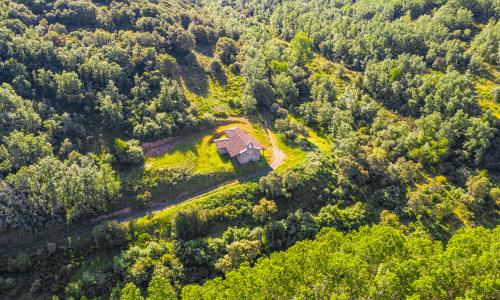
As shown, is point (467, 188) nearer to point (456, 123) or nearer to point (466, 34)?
point (456, 123)

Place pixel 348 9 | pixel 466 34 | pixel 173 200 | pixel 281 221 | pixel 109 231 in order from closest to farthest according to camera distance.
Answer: pixel 109 231, pixel 281 221, pixel 173 200, pixel 466 34, pixel 348 9

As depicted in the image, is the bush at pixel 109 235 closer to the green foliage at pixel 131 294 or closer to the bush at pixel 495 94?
the green foliage at pixel 131 294

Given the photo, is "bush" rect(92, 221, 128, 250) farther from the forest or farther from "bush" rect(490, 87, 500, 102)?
"bush" rect(490, 87, 500, 102)

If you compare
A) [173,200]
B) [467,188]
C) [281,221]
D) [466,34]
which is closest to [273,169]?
[281,221]

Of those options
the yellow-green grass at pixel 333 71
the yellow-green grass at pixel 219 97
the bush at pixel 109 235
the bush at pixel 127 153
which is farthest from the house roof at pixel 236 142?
the yellow-green grass at pixel 333 71

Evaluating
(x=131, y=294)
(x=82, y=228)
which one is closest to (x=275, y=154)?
(x=82, y=228)

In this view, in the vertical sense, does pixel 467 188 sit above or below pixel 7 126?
below

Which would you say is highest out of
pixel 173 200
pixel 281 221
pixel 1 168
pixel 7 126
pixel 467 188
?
pixel 7 126

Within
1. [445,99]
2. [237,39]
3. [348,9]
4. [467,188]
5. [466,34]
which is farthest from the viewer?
[348,9]
